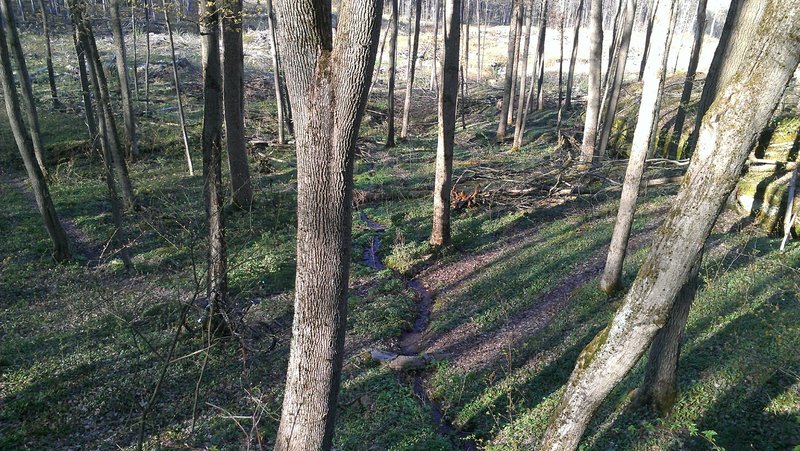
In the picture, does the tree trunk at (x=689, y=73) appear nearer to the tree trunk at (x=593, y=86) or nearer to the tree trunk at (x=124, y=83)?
the tree trunk at (x=593, y=86)

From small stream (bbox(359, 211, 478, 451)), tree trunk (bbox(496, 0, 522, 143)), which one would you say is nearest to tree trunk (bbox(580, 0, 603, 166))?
small stream (bbox(359, 211, 478, 451))

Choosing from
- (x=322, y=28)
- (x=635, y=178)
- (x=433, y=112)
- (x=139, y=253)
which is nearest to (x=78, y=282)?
(x=139, y=253)

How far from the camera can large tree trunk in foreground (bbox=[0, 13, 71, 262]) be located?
11.4m

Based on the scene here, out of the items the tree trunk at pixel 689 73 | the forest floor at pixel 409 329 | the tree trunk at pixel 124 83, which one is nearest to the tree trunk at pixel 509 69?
the tree trunk at pixel 689 73

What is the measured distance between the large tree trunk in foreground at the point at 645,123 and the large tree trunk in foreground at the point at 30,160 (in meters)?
13.4

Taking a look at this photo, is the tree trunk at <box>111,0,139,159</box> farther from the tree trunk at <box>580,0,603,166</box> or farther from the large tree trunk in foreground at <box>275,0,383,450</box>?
the tree trunk at <box>580,0,603,166</box>

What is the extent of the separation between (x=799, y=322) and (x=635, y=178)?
339 cm

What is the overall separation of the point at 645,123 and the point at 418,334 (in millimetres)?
6040

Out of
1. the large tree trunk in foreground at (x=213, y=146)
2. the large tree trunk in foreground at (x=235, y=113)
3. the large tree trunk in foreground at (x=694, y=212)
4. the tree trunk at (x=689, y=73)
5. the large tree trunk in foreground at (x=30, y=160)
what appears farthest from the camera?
the tree trunk at (x=689, y=73)

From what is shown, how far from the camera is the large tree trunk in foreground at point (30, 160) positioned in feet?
37.4

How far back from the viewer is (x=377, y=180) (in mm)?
19969

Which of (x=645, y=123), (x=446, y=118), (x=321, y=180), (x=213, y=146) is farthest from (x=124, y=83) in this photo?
(x=645, y=123)

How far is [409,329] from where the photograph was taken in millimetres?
10336

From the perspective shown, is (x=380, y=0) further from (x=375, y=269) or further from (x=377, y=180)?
(x=377, y=180)
